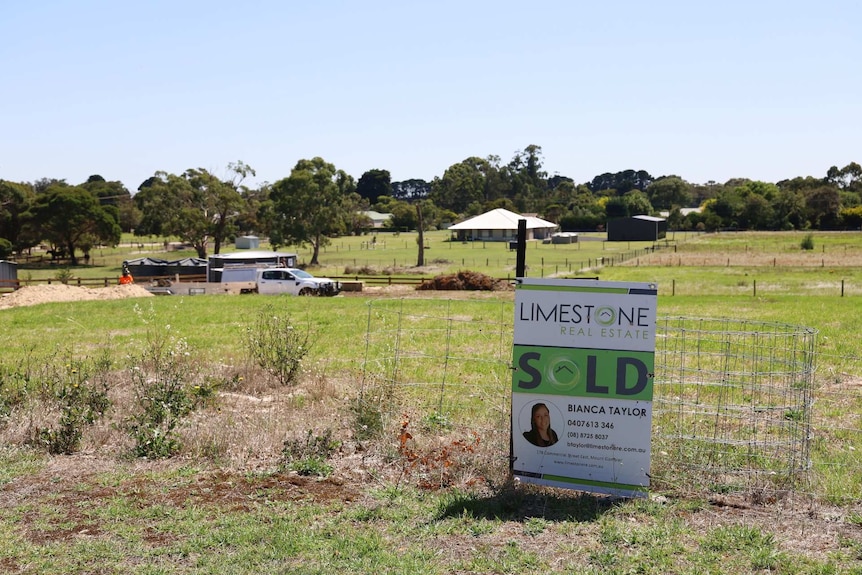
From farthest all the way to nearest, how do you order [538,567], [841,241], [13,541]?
[841,241] → [13,541] → [538,567]

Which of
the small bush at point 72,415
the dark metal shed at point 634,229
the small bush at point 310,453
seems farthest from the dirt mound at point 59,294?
the dark metal shed at point 634,229

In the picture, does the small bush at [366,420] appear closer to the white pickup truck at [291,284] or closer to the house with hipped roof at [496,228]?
the white pickup truck at [291,284]

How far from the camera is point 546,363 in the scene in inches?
287

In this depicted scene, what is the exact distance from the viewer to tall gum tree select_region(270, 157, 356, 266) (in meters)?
67.9

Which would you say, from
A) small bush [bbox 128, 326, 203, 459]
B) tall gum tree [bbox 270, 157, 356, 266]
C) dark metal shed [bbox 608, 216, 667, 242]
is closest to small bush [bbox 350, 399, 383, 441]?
small bush [bbox 128, 326, 203, 459]

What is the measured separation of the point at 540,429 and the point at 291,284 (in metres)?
30.1

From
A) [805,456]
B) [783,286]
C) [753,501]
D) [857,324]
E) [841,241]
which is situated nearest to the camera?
[753,501]

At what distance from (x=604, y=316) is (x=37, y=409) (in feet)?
23.0

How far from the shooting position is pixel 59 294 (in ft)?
115

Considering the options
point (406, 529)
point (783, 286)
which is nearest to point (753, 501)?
point (406, 529)

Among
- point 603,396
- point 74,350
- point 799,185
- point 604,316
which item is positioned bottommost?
point 74,350

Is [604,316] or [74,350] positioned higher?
[604,316]

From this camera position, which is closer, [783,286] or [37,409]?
[37,409]

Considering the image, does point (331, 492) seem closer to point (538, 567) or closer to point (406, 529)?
point (406, 529)
